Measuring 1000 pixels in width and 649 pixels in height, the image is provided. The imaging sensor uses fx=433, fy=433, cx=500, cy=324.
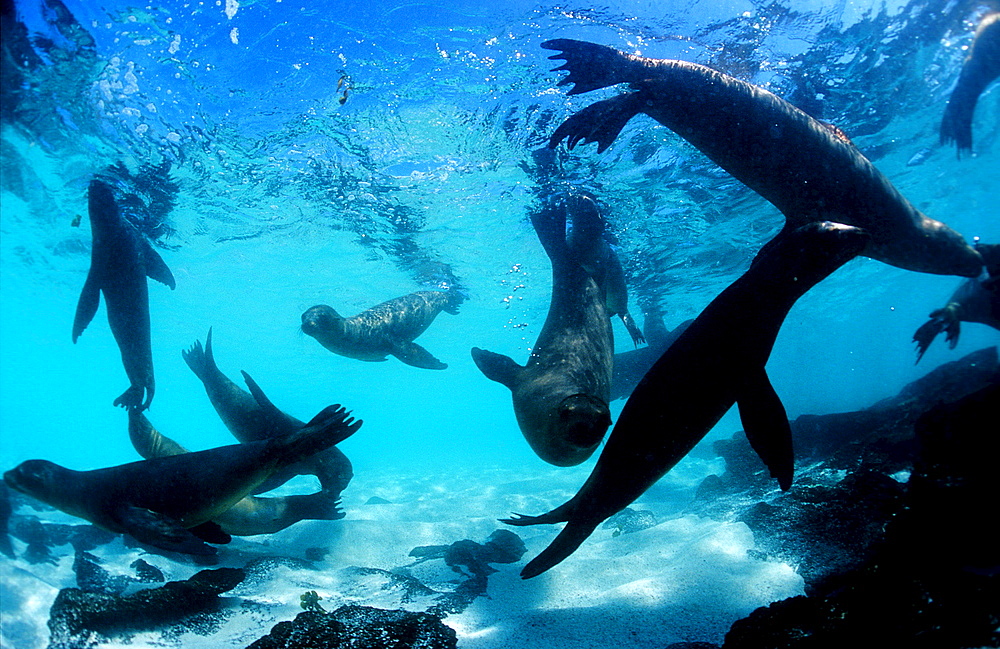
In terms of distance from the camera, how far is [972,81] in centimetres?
674

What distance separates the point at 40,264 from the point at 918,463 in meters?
26.0

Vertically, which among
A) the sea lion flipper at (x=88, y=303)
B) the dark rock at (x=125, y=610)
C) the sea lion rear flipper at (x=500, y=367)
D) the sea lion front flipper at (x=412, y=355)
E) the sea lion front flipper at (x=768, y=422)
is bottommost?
the dark rock at (x=125, y=610)

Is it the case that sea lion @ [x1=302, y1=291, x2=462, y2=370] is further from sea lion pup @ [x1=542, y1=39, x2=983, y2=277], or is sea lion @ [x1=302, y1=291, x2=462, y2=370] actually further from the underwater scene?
sea lion pup @ [x1=542, y1=39, x2=983, y2=277]

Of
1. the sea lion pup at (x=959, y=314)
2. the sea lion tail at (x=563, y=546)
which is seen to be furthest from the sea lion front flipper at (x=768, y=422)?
the sea lion pup at (x=959, y=314)

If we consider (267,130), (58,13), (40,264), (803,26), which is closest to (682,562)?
(803,26)

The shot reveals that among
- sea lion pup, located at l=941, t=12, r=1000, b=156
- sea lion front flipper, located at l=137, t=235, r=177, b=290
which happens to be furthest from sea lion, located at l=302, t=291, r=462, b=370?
sea lion pup, located at l=941, t=12, r=1000, b=156

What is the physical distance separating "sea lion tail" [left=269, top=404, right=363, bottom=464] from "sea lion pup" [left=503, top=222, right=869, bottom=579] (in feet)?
7.39

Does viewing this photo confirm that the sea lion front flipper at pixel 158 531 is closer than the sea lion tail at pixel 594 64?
Yes

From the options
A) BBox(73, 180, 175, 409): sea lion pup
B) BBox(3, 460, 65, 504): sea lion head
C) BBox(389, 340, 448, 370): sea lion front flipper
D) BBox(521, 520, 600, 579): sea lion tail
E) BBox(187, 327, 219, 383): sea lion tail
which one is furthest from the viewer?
BBox(389, 340, 448, 370): sea lion front flipper

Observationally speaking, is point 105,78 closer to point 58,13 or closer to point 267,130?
point 58,13

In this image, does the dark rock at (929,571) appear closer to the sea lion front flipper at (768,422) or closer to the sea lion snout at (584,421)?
the sea lion front flipper at (768,422)

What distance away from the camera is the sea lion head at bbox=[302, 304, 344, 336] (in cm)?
599

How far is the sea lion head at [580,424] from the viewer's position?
8.93 ft

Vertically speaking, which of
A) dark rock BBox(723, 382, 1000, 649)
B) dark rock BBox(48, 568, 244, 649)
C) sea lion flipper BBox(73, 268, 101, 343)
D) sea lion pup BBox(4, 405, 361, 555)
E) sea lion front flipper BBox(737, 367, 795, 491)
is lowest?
dark rock BBox(723, 382, 1000, 649)
